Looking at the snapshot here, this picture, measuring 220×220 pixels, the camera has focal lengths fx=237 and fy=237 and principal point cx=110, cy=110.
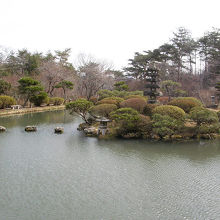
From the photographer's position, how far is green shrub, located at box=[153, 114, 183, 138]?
30.9ft

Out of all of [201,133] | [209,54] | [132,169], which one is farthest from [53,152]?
[209,54]

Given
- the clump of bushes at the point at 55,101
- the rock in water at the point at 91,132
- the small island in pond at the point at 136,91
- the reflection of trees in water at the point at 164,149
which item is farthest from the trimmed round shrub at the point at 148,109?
the clump of bushes at the point at 55,101

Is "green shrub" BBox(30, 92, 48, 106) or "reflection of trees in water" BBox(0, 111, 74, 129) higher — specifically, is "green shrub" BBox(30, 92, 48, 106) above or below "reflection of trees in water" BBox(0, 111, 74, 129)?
above

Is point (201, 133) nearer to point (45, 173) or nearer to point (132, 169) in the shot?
point (132, 169)

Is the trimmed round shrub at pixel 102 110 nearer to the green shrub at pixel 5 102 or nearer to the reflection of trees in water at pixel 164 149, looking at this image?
the reflection of trees in water at pixel 164 149

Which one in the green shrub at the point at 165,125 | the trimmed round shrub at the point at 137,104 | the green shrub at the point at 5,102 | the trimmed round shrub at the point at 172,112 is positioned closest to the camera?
the green shrub at the point at 165,125

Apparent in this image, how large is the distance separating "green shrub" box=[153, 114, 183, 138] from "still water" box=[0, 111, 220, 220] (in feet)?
2.10

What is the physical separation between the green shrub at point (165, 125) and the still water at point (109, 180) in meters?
0.64

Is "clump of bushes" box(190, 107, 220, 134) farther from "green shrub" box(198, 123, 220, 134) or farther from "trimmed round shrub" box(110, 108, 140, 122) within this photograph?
"trimmed round shrub" box(110, 108, 140, 122)

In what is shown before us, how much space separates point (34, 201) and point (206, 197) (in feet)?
11.5

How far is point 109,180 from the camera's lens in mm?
5723

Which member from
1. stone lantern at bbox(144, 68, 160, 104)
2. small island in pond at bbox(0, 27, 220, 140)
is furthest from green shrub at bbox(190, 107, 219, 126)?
stone lantern at bbox(144, 68, 160, 104)

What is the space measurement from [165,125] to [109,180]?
4.52 m

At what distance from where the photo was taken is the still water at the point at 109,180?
4367 mm
